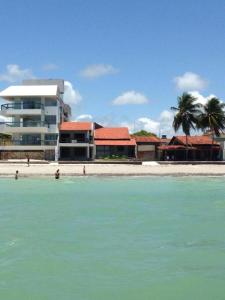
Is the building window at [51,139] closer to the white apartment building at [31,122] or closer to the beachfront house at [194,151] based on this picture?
the white apartment building at [31,122]

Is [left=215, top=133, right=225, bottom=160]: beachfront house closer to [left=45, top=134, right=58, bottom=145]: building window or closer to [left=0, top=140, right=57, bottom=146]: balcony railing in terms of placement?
[left=45, top=134, right=58, bottom=145]: building window

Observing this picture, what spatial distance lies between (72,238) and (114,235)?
1.53 meters

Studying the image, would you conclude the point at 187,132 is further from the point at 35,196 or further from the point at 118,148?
the point at 35,196

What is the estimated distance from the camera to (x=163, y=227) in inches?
718

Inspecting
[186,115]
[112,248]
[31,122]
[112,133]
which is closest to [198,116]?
[186,115]

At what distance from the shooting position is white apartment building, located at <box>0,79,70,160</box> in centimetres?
6019

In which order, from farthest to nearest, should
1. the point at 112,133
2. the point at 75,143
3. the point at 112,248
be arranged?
the point at 112,133 → the point at 75,143 → the point at 112,248

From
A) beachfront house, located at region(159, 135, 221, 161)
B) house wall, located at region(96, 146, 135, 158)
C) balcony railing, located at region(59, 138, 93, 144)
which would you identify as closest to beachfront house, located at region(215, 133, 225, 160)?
beachfront house, located at region(159, 135, 221, 161)

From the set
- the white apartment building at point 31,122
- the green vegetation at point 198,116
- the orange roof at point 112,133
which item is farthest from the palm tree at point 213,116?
the white apartment building at point 31,122

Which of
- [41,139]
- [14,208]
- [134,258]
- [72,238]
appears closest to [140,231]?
[72,238]

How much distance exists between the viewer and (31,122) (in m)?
61.9

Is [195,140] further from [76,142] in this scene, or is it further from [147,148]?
[76,142]

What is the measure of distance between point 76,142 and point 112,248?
47872mm

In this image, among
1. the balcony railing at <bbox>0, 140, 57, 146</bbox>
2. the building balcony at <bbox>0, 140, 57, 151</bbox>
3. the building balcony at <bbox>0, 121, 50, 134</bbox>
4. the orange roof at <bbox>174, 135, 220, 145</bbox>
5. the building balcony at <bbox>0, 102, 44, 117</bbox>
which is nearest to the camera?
the building balcony at <bbox>0, 140, 57, 151</bbox>
